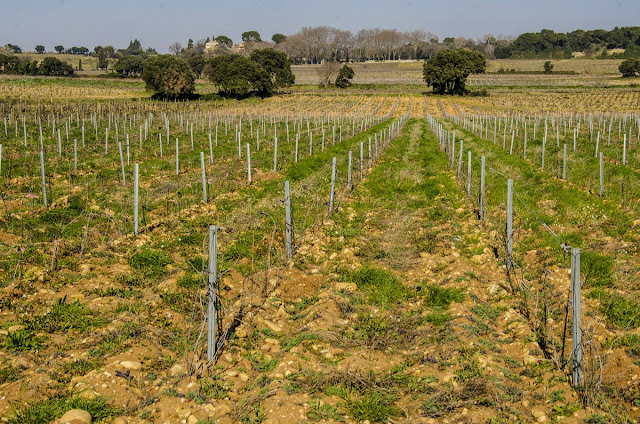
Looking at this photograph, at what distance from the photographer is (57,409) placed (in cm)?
488

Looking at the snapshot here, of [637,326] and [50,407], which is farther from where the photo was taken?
[637,326]

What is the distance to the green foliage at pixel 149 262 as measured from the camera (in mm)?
8625

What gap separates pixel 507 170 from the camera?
17.3 meters

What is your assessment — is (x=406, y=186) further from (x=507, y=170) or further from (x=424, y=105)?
(x=424, y=105)

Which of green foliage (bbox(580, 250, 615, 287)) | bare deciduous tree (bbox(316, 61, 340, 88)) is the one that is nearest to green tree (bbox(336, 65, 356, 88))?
bare deciduous tree (bbox(316, 61, 340, 88))

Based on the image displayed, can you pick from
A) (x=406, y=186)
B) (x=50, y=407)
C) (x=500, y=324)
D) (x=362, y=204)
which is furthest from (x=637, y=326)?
(x=406, y=186)

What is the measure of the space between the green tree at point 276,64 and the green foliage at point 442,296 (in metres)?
73.7

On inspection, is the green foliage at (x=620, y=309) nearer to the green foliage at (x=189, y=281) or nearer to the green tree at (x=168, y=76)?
the green foliage at (x=189, y=281)

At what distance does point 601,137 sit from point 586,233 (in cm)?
1963

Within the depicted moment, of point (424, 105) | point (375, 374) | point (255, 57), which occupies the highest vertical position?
point (255, 57)

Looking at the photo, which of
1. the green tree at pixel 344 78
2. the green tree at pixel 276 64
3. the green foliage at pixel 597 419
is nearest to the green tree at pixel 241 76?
the green tree at pixel 276 64

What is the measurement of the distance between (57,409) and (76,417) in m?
0.29

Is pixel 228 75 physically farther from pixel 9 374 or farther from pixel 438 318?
pixel 9 374

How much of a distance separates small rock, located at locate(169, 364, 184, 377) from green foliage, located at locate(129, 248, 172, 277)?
3040 mm
